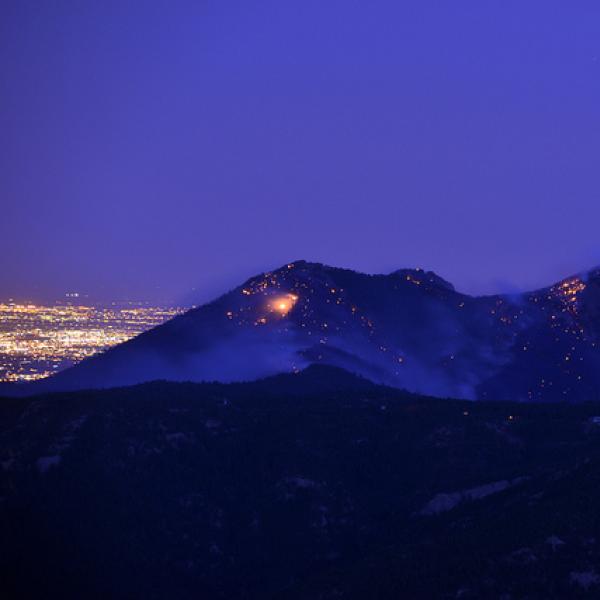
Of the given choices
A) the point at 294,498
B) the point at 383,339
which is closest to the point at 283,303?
the point at 383,339

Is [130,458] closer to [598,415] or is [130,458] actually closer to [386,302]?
[598,415]

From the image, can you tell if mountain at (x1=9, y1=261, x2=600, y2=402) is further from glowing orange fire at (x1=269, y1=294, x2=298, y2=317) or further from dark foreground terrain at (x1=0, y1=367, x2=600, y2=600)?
dark foreground terrain at (x1=0, y1=367, x2=600, y2=600)

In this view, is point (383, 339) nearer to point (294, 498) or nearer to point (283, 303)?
point (283, 303)

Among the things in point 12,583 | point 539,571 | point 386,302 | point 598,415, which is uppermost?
point 386,302

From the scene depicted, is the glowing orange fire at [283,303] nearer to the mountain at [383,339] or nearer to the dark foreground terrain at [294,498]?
the mountain at [383,339]

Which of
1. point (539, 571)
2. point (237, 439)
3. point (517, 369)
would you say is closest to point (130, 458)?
point (237, 439)

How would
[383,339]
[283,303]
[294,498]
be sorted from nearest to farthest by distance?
[294,498] → [383,339] → [283,303]
